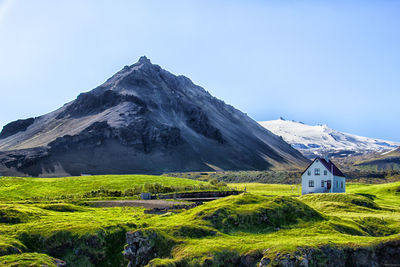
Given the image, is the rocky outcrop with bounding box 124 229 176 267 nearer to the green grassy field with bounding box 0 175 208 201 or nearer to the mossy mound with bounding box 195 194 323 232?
the mossy mound with bounding box 195 194 323 232

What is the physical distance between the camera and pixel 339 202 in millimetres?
70875

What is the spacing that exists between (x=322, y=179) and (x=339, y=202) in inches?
1097

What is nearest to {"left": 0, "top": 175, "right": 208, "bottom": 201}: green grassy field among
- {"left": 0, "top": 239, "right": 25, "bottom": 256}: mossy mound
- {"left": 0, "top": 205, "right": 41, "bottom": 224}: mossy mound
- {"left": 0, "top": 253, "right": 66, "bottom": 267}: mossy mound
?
{"left": 0, "top": 205, "right": 41, "bottom": 224}: mossy mound

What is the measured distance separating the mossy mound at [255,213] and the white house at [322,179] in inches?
2326

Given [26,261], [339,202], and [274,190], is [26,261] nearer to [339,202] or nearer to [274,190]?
[339,202]

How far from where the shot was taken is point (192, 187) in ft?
348

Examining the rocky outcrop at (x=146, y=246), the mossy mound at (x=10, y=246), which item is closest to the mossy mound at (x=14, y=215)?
the mossy mound at (x=10, y=246)

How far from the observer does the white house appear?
96750mm

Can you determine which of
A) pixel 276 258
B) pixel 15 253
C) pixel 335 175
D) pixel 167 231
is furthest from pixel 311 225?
pixel 335 175

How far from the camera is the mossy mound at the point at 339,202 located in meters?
67.7

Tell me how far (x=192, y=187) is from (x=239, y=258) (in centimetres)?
7824

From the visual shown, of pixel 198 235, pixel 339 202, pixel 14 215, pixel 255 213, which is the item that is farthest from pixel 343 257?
pixel 339 202

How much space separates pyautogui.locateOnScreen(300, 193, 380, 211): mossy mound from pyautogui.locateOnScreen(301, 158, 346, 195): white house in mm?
20221

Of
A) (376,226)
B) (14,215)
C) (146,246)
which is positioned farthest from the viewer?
(376,226)
